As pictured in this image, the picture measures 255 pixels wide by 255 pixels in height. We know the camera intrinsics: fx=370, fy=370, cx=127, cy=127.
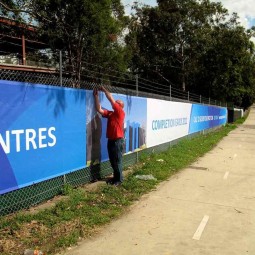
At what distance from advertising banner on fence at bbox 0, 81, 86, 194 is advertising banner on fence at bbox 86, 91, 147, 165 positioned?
0.30m

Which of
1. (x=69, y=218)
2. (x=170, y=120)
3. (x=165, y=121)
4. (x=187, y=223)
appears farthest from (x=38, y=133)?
(x=170, y=120)

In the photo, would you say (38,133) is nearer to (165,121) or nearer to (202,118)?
(165,121)

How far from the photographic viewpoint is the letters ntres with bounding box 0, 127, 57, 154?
18.5 feet

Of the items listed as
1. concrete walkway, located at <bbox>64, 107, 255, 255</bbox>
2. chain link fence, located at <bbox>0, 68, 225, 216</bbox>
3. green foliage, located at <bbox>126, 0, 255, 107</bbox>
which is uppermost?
green foliage, located at <bbox>126, 0, 255, 107</bbox>

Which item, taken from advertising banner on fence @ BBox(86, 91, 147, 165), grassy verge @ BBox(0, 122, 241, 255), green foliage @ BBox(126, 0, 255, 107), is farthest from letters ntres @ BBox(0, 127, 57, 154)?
green foliage @ BBox(126, 0, 255, 107)

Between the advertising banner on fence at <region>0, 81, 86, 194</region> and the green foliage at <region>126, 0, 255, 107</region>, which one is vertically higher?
the green foliage at <region>126, 0, 255, 107</region>

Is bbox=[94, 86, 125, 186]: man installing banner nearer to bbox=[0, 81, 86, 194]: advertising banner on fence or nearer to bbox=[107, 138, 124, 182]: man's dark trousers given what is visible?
bbox=[107, 138, 124, 182]: man's dark trousers

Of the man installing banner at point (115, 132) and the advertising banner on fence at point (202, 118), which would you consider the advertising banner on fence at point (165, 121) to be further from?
the man installing banner at point (115, 132)

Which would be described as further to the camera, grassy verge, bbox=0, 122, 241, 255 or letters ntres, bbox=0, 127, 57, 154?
letters ntres, bbox=0, 127, 57, 154

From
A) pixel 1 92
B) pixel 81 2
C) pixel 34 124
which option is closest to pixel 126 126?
pixel 34 124

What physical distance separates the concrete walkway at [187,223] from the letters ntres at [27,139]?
187cm

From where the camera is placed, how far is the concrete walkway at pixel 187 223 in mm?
4875

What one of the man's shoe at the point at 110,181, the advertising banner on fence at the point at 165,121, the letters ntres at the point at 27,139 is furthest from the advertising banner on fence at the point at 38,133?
the advertising banner on fence at the point at 165,121

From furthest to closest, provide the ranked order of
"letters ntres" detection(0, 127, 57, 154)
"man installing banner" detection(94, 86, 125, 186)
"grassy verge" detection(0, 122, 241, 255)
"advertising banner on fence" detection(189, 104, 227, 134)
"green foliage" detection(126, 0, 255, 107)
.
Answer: "green foliage" detection(126, 0, 255, 107) < "advertising banner on fence" detection(189, 104, 227, 134) < "man installing banner" detection(94, 86, 125, 186) < "letters ntres" detection(0, 127, 57, 154) < "grassy verge" detection(0, 122, 241, 255)
